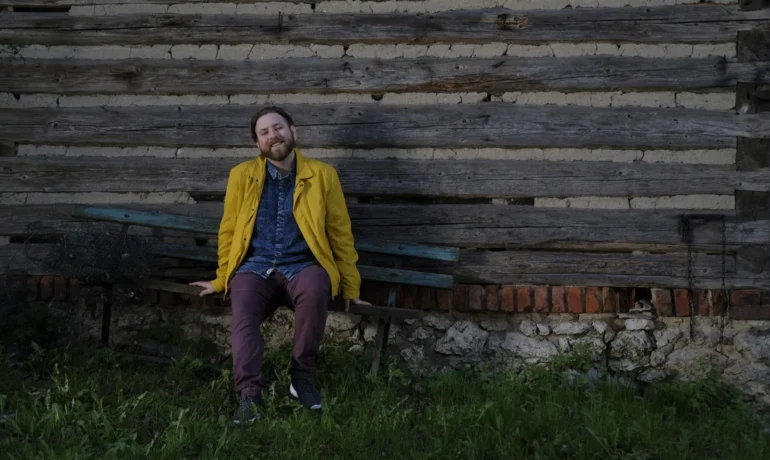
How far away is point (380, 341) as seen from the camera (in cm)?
531

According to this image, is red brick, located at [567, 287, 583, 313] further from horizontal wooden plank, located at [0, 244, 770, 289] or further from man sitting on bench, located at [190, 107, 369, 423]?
man sitting on bench, located at [190, 107, 369, 423]

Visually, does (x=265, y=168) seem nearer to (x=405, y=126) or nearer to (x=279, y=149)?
(x=279, y=149)

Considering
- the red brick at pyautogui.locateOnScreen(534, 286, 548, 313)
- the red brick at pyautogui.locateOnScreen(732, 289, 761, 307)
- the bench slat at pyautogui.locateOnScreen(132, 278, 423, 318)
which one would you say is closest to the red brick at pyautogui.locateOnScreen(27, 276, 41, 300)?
the bench slat at pyautogui.locateOnScreen(132, 278, 423, 318)

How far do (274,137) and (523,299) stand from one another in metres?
1.88

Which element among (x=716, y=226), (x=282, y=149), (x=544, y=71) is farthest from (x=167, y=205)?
(x=716, y=226)

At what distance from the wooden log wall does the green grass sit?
797mm

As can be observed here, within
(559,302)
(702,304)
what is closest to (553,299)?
(559,302)

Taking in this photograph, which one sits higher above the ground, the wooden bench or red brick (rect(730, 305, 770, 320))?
the wooden bench

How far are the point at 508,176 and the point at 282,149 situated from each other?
1.51m

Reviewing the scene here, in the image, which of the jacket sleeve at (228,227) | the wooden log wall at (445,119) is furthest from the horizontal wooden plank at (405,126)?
the jacket sleeve at (228,227)

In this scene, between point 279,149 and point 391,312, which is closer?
point 279,149

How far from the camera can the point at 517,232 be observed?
5605 millimetres

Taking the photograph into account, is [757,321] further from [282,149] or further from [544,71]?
[282,149]

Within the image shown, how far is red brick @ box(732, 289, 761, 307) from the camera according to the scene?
5.46 meters
